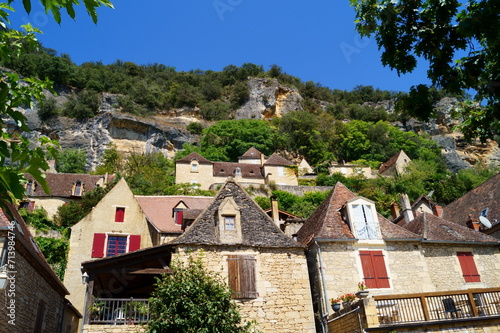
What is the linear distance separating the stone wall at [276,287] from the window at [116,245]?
8.83 m

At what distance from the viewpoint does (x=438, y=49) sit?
619 centimetres

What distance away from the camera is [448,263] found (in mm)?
15164

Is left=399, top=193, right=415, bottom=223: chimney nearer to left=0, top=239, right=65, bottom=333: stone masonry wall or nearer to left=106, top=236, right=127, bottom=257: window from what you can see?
left=106, top=236, right=127, bottom=257: window

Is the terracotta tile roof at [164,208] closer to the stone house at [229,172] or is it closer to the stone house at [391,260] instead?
the stone house at [391,260]

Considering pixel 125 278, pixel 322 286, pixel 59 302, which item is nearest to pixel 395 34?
pixel 322 286

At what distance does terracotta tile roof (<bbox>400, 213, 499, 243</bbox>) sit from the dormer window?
7.00 feet

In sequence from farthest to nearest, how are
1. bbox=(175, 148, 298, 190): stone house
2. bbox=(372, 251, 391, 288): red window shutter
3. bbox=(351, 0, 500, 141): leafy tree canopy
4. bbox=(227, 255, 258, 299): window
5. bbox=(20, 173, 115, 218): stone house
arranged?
bbox=(175, 148, 298, 190): stone house < bbox=(20, 173, 115, 218): stone house < bbox=(372, 251, 391, 288): red window shutter < bbox=(227, 255, 258, 299): window < bbox=(351, 0, 500, 141): leafy tree canopy

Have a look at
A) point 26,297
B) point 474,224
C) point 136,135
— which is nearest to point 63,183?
point 136,135

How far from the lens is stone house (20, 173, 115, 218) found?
31109 mm

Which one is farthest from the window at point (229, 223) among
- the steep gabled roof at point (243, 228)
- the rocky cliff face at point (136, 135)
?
the rocky cliff face at point (136, 135)

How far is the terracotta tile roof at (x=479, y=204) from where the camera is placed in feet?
64.7

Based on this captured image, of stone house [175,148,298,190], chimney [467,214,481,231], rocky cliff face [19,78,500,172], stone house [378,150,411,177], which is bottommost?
chimney [467,214,481,231]

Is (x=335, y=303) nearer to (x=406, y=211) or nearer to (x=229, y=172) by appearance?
(x=406, y=211)

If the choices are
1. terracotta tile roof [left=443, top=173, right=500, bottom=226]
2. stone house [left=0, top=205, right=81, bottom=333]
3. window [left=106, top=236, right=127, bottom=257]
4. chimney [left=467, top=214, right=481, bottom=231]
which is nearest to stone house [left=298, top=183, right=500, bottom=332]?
chimney [left=467, top=214, right=481, bottom=231]
